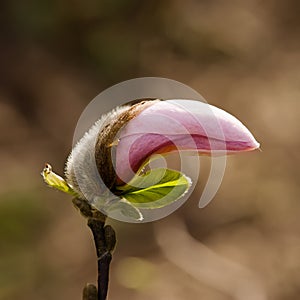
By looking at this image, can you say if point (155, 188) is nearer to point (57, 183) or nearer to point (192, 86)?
point (57, 183)

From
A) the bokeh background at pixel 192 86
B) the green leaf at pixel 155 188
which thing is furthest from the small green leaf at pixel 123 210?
the bokeh background at pixel 192 86

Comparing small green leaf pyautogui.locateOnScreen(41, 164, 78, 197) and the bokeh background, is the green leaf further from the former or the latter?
the bokeh background

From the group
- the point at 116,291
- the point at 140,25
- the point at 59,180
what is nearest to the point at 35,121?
the point at 140,25

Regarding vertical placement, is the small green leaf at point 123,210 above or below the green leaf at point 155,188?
below

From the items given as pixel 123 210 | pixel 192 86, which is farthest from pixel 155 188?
pixel 192 86

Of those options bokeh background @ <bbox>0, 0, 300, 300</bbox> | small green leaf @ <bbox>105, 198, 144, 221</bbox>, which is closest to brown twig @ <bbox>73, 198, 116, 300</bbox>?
small green leaf @ <bbox>105, 198, 144, 221</bbox>

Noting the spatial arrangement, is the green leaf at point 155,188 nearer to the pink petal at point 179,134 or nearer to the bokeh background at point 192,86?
the pink petal at point 179,134
